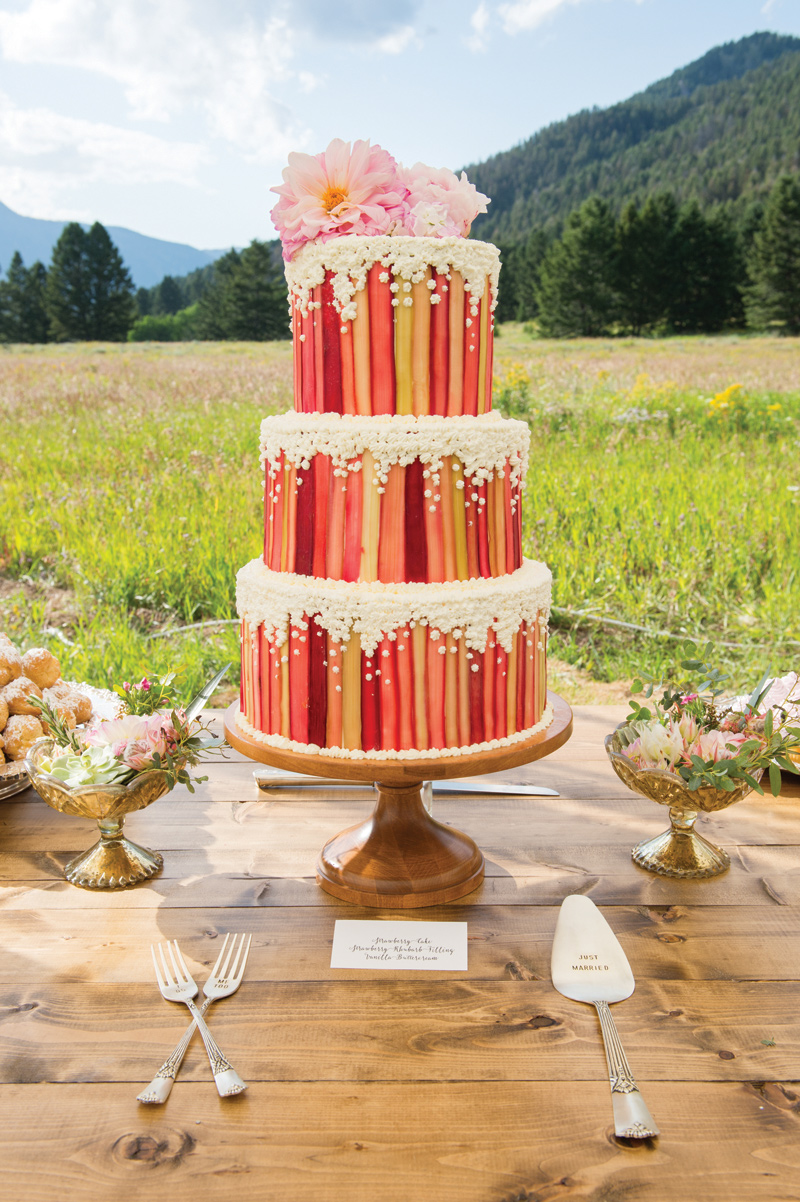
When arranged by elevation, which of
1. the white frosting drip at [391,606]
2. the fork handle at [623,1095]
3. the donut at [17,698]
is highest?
the white frosting drip at [391,606]

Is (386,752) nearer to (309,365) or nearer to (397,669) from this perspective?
(397,669)

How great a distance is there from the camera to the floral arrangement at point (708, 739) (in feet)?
5.54

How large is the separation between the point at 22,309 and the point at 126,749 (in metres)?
15.1

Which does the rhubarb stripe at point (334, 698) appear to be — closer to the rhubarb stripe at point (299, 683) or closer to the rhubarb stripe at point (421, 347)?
the rhubarb stripe at point (299, 683)

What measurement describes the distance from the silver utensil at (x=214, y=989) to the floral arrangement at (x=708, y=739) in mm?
910

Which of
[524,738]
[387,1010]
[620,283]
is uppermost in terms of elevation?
[620,283]

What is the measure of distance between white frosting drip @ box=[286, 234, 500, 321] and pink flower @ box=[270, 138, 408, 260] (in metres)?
0.03

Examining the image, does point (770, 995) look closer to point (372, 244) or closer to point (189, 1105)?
point (189, 1105)

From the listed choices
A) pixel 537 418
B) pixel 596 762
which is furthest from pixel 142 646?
pixel 537 418

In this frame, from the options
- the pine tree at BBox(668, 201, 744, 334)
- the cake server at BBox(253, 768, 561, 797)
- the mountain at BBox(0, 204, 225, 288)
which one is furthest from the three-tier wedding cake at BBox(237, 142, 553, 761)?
the mountain at BBox(0, 204, 225, 288)

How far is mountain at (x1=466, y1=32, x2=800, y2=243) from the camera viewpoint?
28.3m

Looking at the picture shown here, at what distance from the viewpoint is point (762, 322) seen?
42.0 ft

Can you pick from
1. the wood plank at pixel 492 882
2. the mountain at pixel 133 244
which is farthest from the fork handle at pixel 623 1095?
the mountain at pixel 133 244

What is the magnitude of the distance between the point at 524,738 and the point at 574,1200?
32.1 inches
